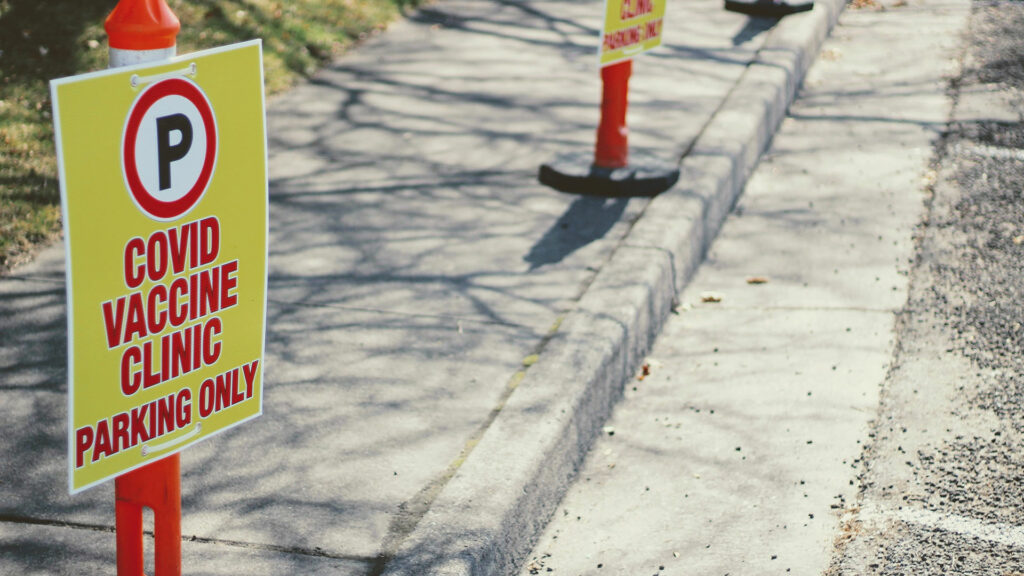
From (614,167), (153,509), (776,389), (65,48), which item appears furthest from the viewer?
(65,48)

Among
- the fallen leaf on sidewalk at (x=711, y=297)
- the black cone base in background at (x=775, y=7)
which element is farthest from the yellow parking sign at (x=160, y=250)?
the black cone base in background at (x=775, y=7)

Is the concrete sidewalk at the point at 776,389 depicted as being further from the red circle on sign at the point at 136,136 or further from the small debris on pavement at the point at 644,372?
the red circle on sign at the point at 136,136

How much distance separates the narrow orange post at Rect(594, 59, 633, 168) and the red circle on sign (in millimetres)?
3937

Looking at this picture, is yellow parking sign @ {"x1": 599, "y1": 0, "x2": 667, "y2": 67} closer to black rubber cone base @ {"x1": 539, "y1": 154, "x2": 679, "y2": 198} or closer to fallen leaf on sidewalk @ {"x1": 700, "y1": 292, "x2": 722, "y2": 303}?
black rubber cone base @ {"x1": 539, "y1": 154, "x2": 679, "y2": 198}

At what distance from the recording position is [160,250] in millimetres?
2209

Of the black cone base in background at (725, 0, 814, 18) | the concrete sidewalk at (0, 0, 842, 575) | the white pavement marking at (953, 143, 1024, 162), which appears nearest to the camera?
the concrete sidewalk at (0, 0, 842, 575)

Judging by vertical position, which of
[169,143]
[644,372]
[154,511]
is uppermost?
[169,143]

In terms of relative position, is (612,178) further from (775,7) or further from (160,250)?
(775,7)

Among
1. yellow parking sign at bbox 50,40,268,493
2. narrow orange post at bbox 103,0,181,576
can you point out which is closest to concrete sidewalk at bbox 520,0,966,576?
narrow orange post at bbox 103,0,181,576

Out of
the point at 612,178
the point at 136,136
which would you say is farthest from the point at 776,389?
the point at 136,136

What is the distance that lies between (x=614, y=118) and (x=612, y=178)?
316mm

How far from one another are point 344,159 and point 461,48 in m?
2.54

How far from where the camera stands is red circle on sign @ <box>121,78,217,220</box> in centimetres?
208

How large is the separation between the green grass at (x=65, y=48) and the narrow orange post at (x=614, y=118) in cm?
251
